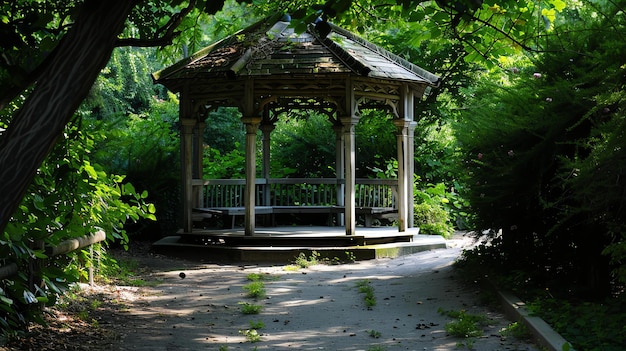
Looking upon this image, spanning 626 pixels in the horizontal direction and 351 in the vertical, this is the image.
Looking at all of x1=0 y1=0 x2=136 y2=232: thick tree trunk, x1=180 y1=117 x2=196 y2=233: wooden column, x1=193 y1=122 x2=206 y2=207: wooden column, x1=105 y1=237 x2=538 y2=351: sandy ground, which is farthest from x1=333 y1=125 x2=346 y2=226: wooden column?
x1=0 y1=0 x2=136 y2=232: thick tree trunk

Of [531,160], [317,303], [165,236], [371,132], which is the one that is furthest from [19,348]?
[371,132]

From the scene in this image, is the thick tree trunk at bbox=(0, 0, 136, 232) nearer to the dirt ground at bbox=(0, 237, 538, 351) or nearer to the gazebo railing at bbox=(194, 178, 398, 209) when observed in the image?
the dirt ground at bbox=(0, 237, 538, 351)

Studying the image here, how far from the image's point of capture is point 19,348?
6309 millimetres

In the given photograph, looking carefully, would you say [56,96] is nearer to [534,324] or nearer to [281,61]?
[534,324]

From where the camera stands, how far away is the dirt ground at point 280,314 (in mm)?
7395

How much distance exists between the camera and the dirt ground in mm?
7395

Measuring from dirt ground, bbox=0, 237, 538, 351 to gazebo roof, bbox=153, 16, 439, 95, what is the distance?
3.70 m

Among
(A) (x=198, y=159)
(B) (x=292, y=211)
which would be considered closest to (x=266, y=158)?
(B) (x=292, y=211)

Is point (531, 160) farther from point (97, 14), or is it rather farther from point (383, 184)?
point (383, 184)

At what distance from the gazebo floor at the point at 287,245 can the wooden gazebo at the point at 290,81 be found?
28 cm

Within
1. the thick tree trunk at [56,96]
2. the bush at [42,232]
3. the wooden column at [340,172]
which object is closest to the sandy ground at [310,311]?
the bush at [42,232]

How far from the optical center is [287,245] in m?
15.5

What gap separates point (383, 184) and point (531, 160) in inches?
362

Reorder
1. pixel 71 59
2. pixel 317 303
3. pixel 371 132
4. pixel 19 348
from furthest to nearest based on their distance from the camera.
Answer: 1. pixel 371 132
2. pixel 317 303
3. pixel 19 348
4. pixel 71 59
